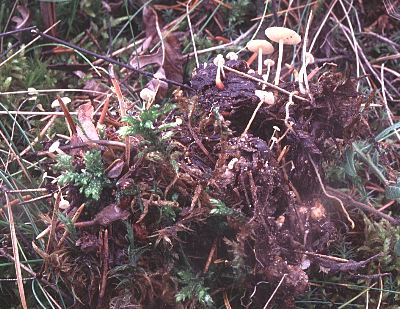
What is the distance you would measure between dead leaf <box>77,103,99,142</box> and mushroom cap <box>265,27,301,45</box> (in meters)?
0.50

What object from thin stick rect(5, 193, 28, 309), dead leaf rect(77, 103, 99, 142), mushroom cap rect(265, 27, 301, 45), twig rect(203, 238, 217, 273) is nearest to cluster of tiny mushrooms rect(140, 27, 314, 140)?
mushroom cap rect(265, 27, 301, 45)

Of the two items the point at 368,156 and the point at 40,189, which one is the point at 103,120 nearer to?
the point at 40,189

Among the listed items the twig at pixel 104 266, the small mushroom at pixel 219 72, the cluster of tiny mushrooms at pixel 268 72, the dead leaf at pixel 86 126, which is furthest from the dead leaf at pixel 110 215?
the small mushroom at pixel 219 72

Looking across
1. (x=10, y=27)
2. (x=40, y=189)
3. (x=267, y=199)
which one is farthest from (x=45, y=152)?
(x=10, y=27)

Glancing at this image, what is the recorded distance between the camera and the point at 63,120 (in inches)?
61.9

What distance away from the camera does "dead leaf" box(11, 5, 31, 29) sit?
1.77m

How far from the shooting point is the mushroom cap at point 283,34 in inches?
54.0

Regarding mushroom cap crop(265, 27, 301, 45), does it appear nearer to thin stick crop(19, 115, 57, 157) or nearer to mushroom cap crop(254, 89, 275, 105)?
mushroom cap crop(254, 89, 275, 105)

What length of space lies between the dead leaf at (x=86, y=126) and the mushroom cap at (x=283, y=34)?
0.50 metres

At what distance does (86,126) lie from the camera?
4.26ft

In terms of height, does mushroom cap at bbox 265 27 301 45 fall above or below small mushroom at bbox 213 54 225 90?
above

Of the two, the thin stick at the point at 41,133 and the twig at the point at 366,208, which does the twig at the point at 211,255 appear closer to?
the twig at the point at 366,208

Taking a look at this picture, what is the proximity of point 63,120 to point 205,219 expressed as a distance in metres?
0.61

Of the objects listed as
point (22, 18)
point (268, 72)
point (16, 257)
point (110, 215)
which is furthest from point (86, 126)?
point (22, 18)
